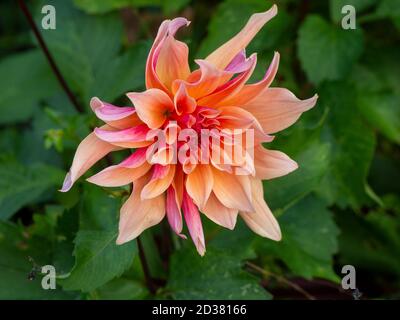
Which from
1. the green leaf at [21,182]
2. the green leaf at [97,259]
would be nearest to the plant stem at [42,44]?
the green leaf at [21,182]

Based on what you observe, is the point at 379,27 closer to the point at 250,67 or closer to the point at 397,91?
the point at 397,91

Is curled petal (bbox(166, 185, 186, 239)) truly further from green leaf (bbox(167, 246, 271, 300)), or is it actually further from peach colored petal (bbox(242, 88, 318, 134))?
green leaf (bbox(167, 246, 271, 300))

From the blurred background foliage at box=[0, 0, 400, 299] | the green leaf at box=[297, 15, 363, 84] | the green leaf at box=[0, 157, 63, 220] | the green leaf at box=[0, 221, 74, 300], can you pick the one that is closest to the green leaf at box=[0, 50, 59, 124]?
the blurred background foliage at box=[0, 0, 400, 299]

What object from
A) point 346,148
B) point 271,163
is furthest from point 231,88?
point 346,148

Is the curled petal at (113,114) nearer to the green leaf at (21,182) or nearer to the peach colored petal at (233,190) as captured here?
the peach colored petal at (233,190)

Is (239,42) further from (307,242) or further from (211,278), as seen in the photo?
(307,242)
